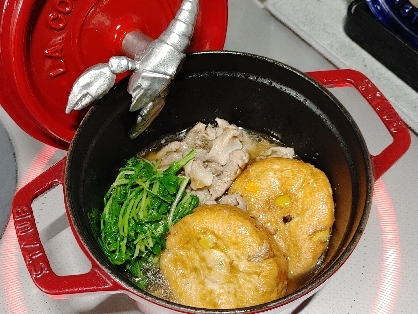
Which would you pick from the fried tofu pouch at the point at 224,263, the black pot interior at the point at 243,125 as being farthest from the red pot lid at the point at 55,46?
the fried tofu pouch at the point at 224,263

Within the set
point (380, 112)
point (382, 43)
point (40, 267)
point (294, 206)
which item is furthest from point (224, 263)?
point (382, 43)

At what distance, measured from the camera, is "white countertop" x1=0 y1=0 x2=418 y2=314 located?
1071mm

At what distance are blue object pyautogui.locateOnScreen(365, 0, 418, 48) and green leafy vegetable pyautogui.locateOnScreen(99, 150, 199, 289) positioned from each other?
0.74 metres

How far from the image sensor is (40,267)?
2.69 ft

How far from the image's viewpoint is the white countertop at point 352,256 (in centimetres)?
107

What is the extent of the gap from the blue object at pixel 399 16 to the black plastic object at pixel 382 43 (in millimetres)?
16

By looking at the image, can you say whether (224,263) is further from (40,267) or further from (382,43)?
(382,43)

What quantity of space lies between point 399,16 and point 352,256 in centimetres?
71

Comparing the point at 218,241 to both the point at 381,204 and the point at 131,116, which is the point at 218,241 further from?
the point at 381,204

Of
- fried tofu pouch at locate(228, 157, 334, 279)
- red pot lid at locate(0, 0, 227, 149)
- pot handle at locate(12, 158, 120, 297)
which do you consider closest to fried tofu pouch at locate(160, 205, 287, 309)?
fried tofu pouch at locate(228, 157, 334, 279)

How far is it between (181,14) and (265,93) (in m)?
0.31

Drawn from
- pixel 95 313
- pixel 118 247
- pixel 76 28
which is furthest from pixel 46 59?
pixel 95 313

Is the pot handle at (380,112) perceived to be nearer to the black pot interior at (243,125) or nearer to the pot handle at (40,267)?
the black pot interior at (243,125)

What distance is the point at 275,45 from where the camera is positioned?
152cm
